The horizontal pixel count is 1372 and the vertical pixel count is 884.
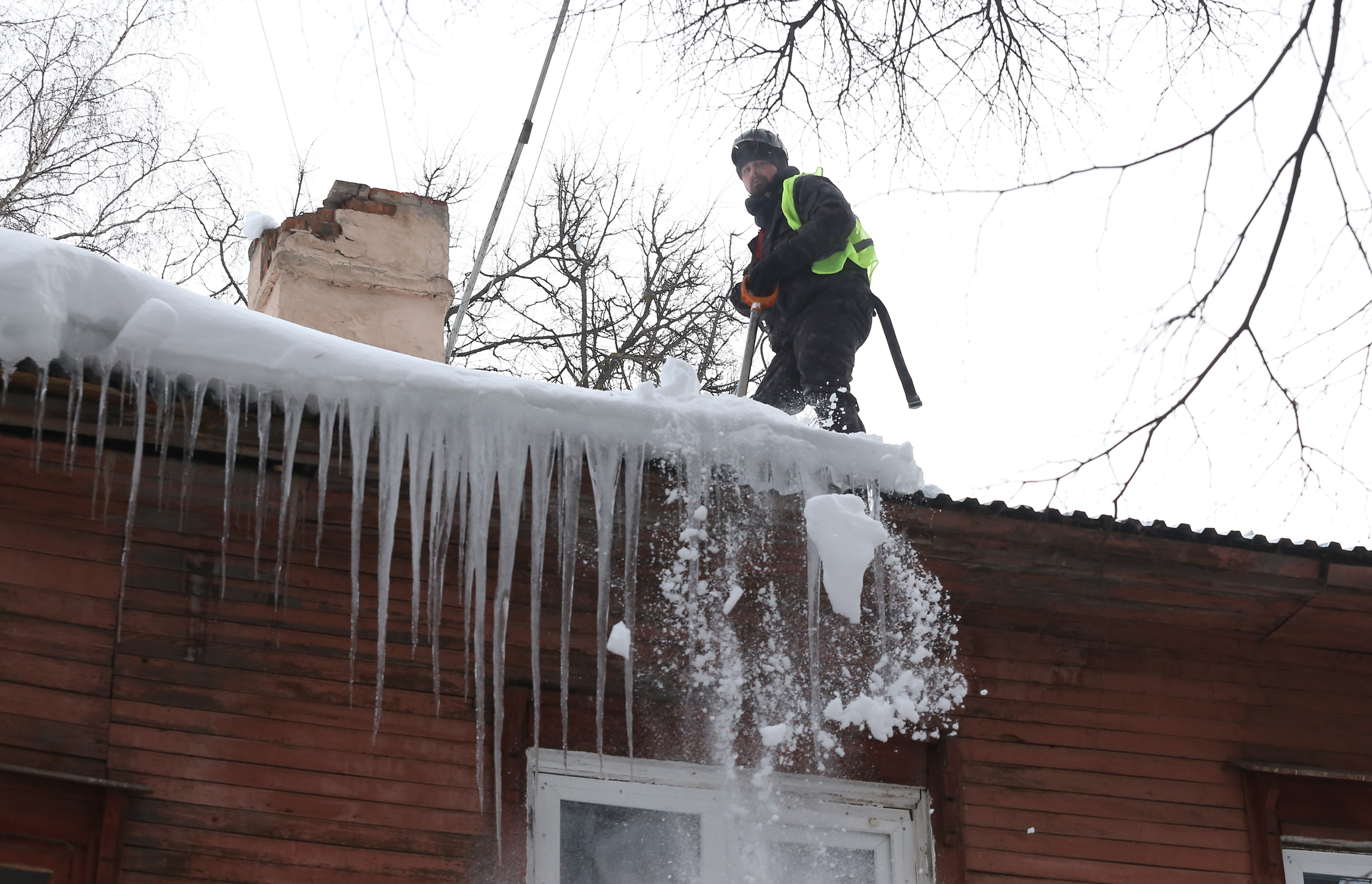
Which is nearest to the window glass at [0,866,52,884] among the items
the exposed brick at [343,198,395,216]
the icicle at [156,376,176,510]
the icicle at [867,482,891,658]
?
the icicle at [156,376,176,510]

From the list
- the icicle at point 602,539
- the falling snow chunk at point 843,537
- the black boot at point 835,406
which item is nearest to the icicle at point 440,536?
the icicle at point 602,539

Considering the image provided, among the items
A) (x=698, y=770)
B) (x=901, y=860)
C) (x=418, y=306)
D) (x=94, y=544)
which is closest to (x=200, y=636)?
(x=94, y=544)

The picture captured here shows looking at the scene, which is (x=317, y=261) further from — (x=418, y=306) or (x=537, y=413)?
(x=537, y=413)

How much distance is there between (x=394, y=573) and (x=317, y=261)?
8.99 feet

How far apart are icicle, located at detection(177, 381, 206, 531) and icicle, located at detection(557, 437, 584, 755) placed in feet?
3.29

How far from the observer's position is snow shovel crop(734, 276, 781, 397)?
4.99 metres

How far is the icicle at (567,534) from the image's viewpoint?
3.47 metres

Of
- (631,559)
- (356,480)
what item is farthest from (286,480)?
(631,559)

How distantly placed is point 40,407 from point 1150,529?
3343 millimetres

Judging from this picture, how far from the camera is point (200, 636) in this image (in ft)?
11.8

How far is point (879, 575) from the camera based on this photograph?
3.78 meters

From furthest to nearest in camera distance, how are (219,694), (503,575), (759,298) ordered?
1. (759,298)
2. (503,575)
3. (219,694)

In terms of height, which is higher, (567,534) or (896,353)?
(896,353)

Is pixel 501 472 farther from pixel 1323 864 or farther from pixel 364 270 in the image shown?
pixel 1323 864
